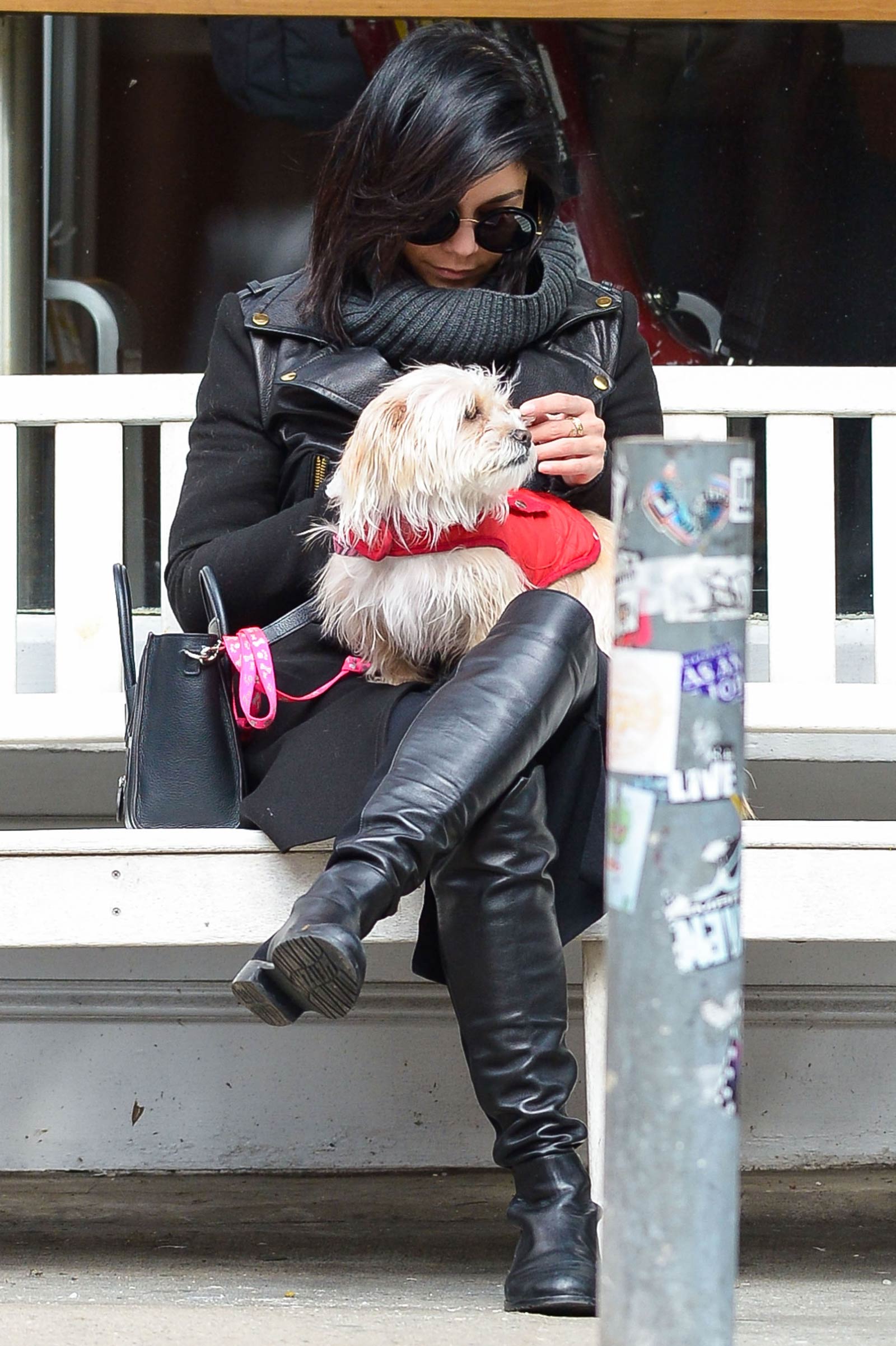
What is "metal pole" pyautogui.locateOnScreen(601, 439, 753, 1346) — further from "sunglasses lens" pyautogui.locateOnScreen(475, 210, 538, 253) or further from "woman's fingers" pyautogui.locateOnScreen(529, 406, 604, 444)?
"sunglasses lens" pyautogui.locateOnScreen(475, 210, 538, 253)

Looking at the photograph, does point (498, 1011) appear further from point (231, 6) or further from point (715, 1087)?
point (231, 6)

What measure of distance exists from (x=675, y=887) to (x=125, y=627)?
1.21 meters

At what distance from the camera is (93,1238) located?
2209mm

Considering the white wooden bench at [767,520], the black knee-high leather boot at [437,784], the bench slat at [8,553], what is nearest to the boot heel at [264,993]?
the black knee-high leather boot at [437,784]

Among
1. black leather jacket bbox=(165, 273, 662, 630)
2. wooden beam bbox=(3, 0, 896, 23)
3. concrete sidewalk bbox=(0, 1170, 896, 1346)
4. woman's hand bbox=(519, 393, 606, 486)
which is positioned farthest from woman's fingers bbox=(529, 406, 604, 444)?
concrete sidewalk bbox=(0, 1170, 896, 1346)

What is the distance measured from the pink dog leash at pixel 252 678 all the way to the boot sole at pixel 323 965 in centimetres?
51

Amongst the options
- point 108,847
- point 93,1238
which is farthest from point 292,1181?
point 108,847

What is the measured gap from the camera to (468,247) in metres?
2.24

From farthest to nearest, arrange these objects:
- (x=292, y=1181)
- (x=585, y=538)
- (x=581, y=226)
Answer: (x=581, y=226)
(x=292, y=1181)
(x=585, y=538)

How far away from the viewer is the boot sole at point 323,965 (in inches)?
57.2

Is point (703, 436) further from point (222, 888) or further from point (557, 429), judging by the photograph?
point (222, 888)

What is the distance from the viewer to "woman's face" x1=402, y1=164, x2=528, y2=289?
221cm

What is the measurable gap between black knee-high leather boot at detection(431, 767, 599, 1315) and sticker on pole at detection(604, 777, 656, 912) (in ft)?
2.29

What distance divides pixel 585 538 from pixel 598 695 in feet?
1.16
